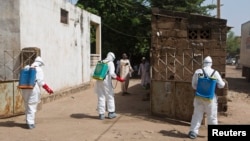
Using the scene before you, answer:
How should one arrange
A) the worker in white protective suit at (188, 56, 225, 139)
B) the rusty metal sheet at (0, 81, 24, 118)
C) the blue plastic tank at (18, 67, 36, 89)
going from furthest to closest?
the rusty metal sheet at (0, 81, 24, 118) → the blue plastic tank at (18, 67, 36, 89) → the worker in white protective suit at (188, 56, 225, 139)

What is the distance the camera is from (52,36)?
497 inches

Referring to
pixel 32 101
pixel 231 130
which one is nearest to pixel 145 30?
pixel 32 101

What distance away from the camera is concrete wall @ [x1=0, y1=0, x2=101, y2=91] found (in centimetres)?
1032

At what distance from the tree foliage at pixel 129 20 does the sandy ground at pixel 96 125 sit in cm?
1436

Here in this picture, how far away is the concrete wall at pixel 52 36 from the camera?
33.9 ft

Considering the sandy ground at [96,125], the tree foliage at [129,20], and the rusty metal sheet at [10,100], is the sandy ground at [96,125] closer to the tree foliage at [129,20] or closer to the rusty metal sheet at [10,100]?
the rusty metal sheet at [10,100]

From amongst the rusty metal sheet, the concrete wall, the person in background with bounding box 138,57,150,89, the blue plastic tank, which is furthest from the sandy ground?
the person in background with bounding box 138,57,150,89

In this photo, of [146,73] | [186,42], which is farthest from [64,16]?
[186,42]

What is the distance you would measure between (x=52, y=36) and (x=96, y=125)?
538 centimetres

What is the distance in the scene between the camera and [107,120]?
8859 millimetres

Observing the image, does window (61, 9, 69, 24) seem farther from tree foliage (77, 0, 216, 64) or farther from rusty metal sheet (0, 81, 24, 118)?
tree foliage (77, 0, 216, 64)

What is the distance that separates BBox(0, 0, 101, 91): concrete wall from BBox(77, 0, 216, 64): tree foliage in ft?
25.6

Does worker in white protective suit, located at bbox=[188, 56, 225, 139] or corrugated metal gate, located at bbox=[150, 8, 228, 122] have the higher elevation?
corrugated metal gate, located at bbox=[150, 8, 228, 122]

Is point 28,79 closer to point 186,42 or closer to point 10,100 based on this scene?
point 10,100
